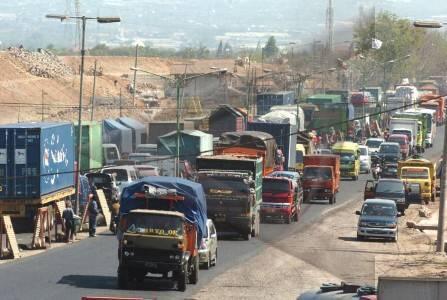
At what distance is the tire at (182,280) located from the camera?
32.8 m

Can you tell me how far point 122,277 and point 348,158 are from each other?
49.3 metres

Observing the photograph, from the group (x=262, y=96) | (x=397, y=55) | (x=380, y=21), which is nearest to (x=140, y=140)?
(x=262, y=96)

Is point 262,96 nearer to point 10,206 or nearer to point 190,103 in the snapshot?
point 190,103

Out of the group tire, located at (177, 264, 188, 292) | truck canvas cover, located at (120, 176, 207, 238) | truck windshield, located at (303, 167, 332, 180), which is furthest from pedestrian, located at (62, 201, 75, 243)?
truck windshield, located at (303, 167, 332, 180)

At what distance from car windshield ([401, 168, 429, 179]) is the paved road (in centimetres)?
1895

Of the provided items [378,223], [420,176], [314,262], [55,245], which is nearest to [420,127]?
[420,176]

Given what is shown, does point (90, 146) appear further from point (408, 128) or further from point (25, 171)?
point (408, 128)

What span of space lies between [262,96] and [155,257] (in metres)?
76.9

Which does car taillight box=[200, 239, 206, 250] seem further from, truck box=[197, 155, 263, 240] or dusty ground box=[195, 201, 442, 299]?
truck box=[197, 155, 263, 240]

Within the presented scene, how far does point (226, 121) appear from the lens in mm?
84688

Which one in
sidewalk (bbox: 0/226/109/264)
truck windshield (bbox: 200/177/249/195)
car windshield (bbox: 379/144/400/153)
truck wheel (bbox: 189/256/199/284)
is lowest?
sidewalk (bbox: 0/226/109/264)

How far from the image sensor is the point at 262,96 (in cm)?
10888

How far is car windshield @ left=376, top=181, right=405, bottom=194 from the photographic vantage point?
61.1 metres

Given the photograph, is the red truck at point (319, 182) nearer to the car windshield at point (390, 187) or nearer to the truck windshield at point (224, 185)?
the car windshield at point (390, 187)
